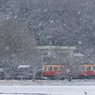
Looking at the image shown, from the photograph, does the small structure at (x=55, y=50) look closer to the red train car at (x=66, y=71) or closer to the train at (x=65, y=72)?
the train at (x=65, y=72)

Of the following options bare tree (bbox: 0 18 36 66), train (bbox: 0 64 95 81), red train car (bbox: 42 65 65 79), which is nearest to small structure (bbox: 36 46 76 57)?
bare tree (bbox: 0 18 36 66)

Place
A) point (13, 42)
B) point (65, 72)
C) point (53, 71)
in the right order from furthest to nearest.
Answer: point (13, 42)
point (53, 71)
point (65, 72)

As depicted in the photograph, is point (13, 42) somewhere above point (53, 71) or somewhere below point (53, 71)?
above

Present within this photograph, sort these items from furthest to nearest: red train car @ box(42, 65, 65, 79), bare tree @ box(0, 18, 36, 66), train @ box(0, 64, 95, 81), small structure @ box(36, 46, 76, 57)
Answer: small structure @ box(36, 46, 76, 57) → bare tree @ box(0, 18, 36, 66) → red train car @ box(42, 65, 65, 79) → train @ box(0, 64, 95, 81)

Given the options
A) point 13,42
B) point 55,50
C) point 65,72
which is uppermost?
point 13,42

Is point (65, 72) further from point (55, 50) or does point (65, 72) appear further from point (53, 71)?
point (55, 50)

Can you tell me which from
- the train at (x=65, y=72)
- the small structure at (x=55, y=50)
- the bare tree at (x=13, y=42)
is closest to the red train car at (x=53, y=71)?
the train at (x=65, y=72)

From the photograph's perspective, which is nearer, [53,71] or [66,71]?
[66,71]

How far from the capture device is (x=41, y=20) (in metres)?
37.0

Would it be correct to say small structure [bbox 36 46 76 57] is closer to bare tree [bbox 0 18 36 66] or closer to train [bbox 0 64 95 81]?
bare tree [bbox 0 18 36 66]

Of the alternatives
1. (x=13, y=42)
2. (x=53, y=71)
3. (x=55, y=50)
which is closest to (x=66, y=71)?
(x=53, y=71)

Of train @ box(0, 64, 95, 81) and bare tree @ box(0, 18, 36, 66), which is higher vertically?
bare tree @ box(0, 18, 36, 66)

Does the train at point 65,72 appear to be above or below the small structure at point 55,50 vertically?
below

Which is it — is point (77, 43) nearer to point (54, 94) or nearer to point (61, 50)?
point (61, 50)
